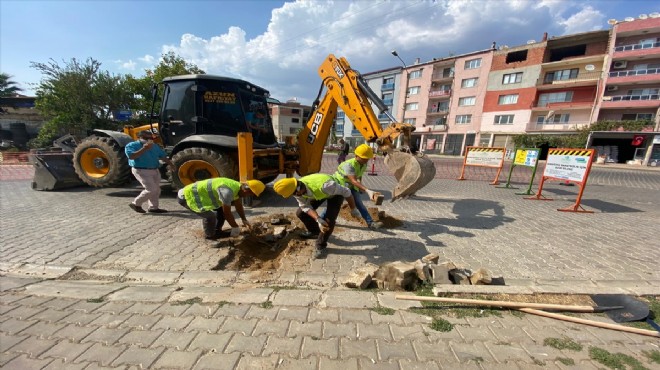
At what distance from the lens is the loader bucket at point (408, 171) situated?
15.1 feet

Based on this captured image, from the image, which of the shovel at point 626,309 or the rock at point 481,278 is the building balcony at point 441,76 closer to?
the shovel at point 626,309

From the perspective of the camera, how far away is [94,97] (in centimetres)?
1861

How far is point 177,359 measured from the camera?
1.81 meters

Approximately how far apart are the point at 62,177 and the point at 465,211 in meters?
10.4

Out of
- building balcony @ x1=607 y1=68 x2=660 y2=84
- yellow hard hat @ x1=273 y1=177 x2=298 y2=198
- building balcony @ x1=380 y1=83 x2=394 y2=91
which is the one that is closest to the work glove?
yellow hard hat @ x1=273 y1=177 x2=298 y2=198

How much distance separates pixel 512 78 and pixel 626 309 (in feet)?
117

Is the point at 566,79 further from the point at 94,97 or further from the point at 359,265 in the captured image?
the point at 94,97

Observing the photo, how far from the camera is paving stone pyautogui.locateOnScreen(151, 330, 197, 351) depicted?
1.94 metres

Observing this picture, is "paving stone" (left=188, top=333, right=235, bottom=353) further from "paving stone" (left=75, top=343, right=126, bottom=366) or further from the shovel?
the shovel

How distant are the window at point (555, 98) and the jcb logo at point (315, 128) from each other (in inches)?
1330

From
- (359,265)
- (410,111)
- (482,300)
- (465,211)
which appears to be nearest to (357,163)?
(359,265)

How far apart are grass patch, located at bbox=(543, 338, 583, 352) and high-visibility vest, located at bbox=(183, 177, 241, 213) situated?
3.64m

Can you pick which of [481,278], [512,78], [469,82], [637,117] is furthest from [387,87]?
[481,278]

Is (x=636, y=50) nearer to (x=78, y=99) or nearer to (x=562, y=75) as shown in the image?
(x=562, y=75)
